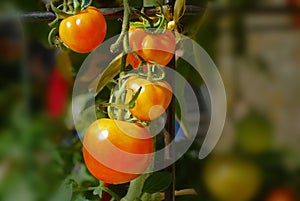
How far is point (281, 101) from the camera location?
136 millimetres

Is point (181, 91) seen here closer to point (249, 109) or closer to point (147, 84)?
point (147, 84)

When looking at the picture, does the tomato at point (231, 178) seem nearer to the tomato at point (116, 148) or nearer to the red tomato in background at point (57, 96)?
the tomato at point (116, 148)

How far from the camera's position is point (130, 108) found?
0.26 metres

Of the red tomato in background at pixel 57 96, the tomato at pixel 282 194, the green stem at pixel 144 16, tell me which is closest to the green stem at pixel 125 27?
the green stem at pixel 144 16

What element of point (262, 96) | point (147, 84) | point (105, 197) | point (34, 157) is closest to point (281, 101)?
point (262, 96)

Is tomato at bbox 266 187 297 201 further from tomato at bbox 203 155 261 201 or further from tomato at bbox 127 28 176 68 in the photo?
tomato at bbox 127 28 176 68

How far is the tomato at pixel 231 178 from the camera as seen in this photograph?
0.16 m

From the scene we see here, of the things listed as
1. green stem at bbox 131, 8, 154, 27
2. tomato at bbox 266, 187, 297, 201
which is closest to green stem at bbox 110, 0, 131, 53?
green stem at bbox 131, 8, 154, 27

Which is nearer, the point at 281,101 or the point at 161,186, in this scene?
the point at 281,101

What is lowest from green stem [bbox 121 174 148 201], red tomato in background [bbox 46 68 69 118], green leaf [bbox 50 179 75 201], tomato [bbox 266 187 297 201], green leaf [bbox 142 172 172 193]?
red tomato in background [bbox 46 68 69 118]

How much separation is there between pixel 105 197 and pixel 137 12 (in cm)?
14

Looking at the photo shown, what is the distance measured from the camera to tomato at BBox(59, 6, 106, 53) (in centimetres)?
28

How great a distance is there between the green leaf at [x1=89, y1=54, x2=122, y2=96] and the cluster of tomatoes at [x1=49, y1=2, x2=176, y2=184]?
30mm

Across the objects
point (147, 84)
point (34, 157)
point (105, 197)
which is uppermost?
point (147, 84)
